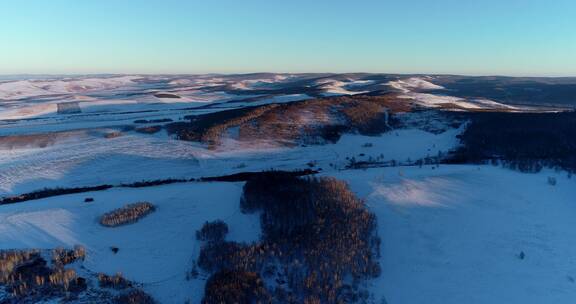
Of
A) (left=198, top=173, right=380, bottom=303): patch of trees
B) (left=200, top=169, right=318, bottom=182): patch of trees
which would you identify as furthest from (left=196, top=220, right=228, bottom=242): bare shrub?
(left=200, top=169, right=318, bottom=182): patch of trees

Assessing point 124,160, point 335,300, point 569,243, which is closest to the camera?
point 335,300

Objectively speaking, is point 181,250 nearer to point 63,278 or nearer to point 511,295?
point 63,278

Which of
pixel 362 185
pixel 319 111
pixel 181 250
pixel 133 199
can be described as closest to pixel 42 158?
pixel 133 199

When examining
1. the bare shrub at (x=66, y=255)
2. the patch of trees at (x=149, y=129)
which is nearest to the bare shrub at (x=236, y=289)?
the bare shrub at (x=66, y=255)

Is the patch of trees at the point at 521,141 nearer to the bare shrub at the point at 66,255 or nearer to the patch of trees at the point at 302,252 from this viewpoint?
the patch of trees at the point at 302,252

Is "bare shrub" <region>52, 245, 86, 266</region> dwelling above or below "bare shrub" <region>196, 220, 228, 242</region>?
below

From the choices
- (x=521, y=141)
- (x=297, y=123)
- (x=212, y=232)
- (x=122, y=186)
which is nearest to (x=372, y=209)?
(x=212, y=232)

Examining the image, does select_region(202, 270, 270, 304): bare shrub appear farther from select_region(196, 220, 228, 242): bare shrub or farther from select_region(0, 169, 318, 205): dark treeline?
select_region(0, 169, 318, 205): dark treeline
